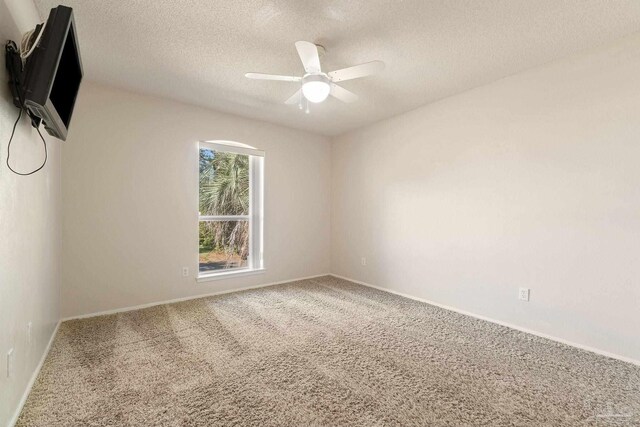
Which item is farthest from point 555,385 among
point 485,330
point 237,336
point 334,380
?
point 237,336

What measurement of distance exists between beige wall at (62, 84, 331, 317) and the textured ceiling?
0.40 m

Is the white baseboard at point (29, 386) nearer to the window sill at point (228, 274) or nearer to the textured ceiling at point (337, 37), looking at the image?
the window sill at point (228, 274)

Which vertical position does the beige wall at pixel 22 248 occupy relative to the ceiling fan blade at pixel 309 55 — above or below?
below

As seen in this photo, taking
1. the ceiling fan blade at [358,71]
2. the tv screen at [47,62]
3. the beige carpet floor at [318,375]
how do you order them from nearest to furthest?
the tv screen at [47,62] < the beige carpet floor at [318,375] < the ceiling fan blade at [358,71]

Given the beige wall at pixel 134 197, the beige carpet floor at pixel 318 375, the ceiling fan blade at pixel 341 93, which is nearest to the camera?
the beige carpet floor at pixel 318 375

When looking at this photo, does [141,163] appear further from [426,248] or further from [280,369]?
[426,248]

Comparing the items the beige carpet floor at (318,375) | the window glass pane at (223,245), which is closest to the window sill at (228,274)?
the window glass pane at (223,245)

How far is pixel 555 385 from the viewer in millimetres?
1913

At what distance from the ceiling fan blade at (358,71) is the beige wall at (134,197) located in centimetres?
174

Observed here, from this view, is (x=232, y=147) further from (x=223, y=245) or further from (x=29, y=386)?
(x=29, y=386)

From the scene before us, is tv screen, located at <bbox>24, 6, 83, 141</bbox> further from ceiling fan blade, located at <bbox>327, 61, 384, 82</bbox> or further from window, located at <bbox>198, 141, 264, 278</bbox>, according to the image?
window, located at <bbox>198, 141, 264, 278</bbox>

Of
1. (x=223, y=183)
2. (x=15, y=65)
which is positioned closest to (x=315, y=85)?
(x=15, y=65)

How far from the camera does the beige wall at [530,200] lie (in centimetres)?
228

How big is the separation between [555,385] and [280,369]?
6.08ft
